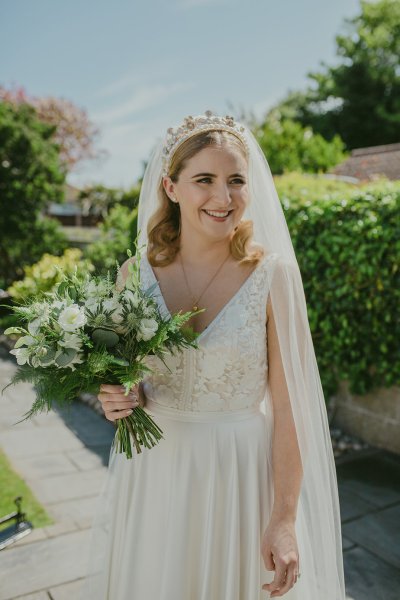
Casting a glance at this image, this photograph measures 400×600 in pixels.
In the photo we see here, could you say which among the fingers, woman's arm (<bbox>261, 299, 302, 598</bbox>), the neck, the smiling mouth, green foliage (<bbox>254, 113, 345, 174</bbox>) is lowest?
the fingers

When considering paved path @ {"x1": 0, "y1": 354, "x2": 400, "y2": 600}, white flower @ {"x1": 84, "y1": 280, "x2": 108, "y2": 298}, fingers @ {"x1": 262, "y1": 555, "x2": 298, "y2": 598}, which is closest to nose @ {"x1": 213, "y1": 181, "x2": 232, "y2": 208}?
white flower @ {"x1": 84, "y1": 280, "x2": 108, "y2": 298}

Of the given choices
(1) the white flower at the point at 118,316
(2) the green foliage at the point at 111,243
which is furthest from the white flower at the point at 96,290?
(2) the green foliage at the point at 111,243

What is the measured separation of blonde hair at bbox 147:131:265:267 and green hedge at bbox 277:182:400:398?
2.81 meters

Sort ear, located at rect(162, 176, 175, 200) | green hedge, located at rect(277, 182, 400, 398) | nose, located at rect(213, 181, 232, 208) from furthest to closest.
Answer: green hedge, located at rect(277, 182, 400, 398)
ear, located at rect(162, 176, 175, 200)
nose, located at rect(213, 181, 232, 208)

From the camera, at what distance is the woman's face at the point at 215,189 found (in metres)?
1.93

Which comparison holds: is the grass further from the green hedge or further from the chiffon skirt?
the green hedge

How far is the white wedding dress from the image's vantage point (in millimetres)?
1930

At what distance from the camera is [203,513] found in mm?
1991

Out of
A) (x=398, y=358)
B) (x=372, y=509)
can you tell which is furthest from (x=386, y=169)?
(x=372, y=509)

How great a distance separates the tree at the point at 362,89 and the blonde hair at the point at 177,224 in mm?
29172

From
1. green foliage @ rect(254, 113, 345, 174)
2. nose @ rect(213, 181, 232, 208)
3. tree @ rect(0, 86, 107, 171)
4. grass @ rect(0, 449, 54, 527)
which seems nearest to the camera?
nose @ rect(213, 181, 232, 208)

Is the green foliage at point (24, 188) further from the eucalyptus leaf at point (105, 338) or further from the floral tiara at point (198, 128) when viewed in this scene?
the eucalyptus leaf at point (105, 338)

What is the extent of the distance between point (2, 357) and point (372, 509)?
7393mm

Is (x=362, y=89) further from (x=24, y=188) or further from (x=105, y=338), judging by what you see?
(x=105, y=338)
